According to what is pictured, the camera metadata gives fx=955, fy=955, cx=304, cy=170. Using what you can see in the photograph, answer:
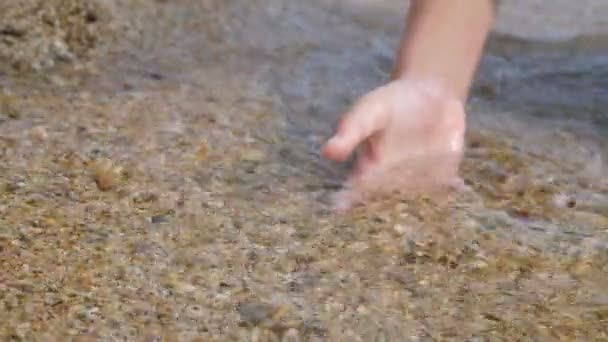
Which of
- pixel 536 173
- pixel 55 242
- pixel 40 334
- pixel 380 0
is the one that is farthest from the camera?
pixel 380 0

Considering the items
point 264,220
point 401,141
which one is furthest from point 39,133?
point 401,141

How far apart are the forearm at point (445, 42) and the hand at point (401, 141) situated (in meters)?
0.04

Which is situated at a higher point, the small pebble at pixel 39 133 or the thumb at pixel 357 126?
the thumb at pixel 357 126

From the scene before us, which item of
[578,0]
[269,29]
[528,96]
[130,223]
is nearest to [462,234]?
[130,223]

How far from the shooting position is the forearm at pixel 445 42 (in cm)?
164

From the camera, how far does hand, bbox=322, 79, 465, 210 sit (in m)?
1.46

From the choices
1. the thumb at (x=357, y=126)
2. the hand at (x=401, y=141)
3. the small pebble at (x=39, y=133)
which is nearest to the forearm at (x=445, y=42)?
the hand at (x=401, y=141)

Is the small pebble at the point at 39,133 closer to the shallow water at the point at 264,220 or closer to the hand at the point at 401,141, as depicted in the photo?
the shallow water at the point at 264,220

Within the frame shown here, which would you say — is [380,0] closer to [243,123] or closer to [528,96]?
[528,96]

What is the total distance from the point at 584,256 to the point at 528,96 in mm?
942

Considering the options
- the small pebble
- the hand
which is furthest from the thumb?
the small pebble

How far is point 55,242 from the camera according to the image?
1.27 metres

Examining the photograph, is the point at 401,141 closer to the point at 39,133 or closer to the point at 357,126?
the point at 357,126

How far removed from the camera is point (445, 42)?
1.66 m
